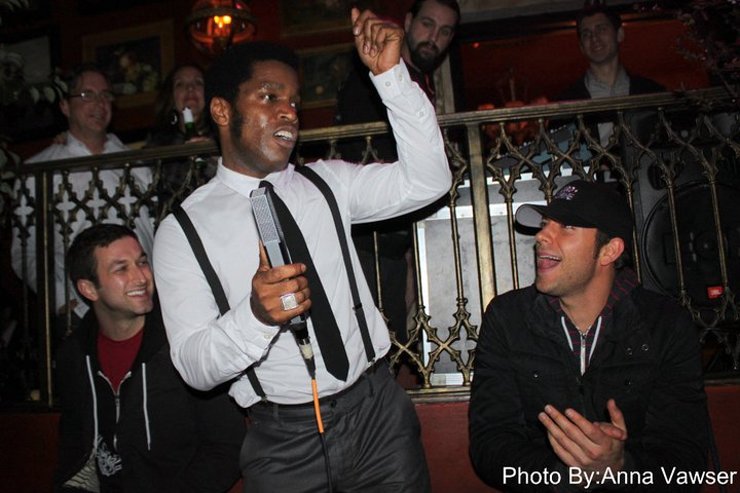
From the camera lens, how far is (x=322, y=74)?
7.92 metres

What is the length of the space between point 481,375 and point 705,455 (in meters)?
1.01

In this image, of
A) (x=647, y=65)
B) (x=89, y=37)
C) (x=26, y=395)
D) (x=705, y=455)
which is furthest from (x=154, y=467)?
(x=647, y=65)

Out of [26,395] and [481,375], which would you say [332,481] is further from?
[26,395]

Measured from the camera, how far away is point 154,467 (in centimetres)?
307

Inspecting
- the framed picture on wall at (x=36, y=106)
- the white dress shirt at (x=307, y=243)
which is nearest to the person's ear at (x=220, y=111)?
the white dress shirt at (x=307, y=243)

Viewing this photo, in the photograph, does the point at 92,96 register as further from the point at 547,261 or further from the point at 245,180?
the point at 547,261

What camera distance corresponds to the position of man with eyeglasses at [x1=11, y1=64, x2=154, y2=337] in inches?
173

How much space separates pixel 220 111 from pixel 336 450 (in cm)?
152

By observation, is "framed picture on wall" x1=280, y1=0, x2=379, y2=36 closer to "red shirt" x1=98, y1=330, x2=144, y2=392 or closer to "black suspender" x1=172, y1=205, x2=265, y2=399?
"red shirt" x1=98, y1=330, x2=144, y2=392

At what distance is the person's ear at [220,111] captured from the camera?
2904mm

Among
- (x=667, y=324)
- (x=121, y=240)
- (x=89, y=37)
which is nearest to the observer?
(x=667, y=324)

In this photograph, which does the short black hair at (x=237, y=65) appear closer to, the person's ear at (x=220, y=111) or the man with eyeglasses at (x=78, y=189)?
the person's ear at (x=220, y=111)

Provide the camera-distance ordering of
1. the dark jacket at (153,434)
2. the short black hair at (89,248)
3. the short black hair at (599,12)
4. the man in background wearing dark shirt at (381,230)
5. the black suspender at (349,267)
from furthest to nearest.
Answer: the short black hair at (599,12), the man in background wearing dark shirt at (381,230), the short black hair at (89,248), the dark jacket at (153,434), the black suspender at (349,267)

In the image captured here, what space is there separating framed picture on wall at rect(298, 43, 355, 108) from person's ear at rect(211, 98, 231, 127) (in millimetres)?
5049
